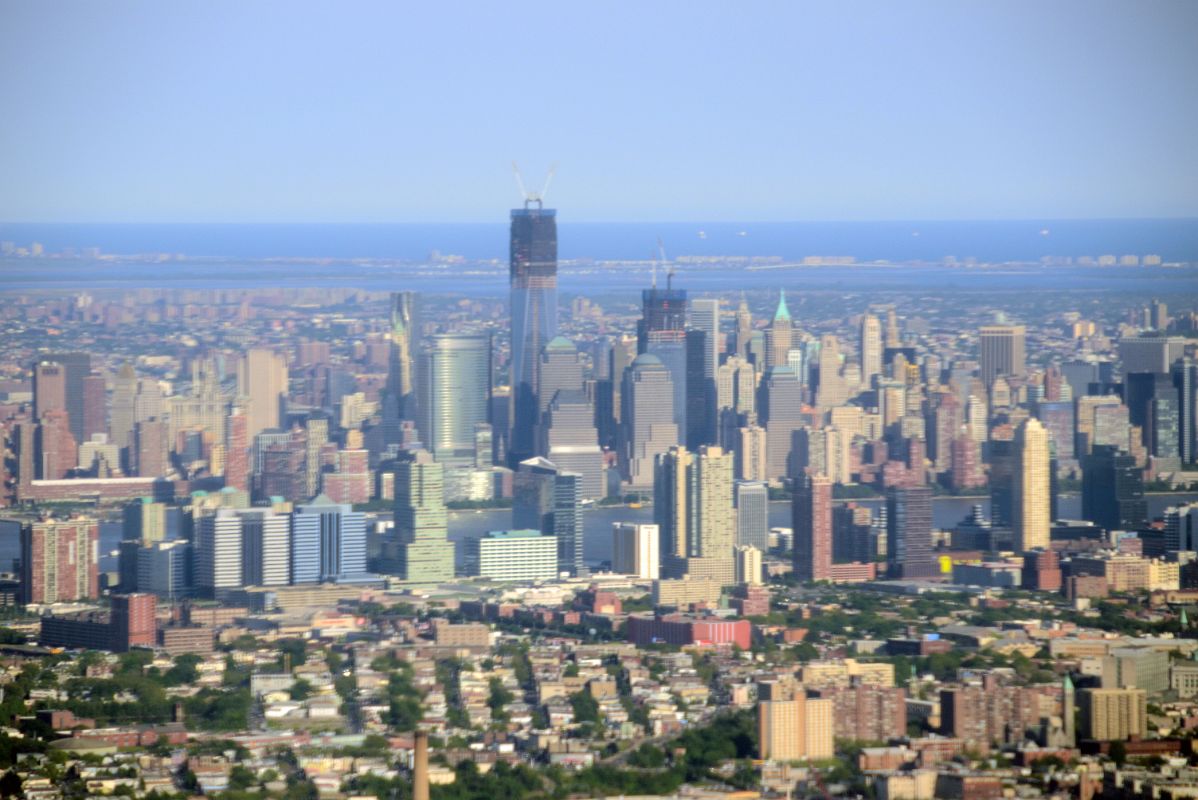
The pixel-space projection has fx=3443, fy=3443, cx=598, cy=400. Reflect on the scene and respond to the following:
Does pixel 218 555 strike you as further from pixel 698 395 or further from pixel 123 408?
pixel 698 395

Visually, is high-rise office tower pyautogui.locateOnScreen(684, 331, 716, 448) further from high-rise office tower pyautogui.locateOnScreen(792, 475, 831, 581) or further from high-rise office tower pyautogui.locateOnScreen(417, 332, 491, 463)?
high-rise office tower pyautogui.locateOnScreen(792, 475, 831, 581)

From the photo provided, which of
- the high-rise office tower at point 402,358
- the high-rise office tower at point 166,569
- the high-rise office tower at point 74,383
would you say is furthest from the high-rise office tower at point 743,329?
the high-rise office tower at point 166,569

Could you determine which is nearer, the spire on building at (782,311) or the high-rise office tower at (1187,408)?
the high-rise office tower at (1187,408)

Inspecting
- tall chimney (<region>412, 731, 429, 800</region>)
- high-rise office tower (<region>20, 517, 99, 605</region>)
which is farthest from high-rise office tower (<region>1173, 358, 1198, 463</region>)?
tall chimney (<region>412, 731, 429, 800</region>)

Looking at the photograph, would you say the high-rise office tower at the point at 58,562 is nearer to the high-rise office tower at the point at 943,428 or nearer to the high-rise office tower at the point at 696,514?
the high-rise office tower at the point at 696,514

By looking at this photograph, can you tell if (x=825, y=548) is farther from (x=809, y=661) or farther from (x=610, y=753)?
(x=610, y=753)

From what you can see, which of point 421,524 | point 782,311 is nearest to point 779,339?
point 782,311
